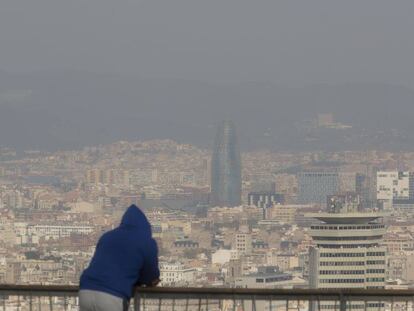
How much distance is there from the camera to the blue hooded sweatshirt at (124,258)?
5.15m

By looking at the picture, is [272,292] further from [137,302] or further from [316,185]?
[316,185]

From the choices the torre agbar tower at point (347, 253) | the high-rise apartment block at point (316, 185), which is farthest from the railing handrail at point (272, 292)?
the high-rise apartment block at point (316, 185)

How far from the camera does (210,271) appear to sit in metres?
66.2

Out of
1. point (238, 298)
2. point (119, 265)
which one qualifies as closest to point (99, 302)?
point (119, 265)

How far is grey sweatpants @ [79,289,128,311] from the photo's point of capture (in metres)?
5.11

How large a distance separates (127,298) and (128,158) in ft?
401

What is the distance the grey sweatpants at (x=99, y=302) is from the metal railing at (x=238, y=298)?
1.54 feet

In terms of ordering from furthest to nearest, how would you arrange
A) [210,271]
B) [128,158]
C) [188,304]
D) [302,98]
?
[302,98] → [128,158] → [210,271] → [188,304]

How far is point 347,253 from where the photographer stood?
56.6m

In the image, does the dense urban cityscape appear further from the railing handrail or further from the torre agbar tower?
the railing handrail

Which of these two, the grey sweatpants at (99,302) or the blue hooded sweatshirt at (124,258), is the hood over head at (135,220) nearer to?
the blue hooded sweatshirt at (124,258)

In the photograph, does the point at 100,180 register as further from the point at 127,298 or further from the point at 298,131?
the point at 127,298

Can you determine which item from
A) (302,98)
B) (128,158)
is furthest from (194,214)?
(302,98)

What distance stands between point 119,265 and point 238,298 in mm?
692
